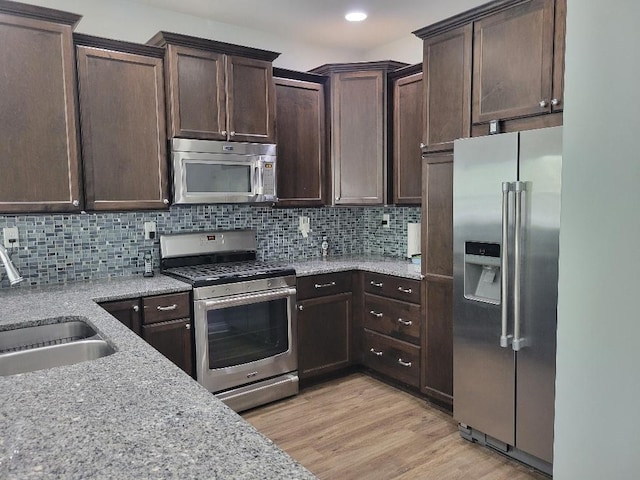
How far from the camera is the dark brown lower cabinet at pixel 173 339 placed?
273 centimetres

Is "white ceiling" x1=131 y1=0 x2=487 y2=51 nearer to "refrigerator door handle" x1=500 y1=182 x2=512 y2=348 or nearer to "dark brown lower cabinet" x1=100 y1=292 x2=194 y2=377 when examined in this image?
"refrigerator door handle" x1=500 y1=182 x2=512 y2=348

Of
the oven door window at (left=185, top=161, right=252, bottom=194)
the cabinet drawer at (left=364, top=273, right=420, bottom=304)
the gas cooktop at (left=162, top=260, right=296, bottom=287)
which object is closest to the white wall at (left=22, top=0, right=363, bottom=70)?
the oven door window at (left=185, top=161, right=252, bottom=194)

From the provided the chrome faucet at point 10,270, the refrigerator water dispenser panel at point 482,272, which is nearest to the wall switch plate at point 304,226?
the refrigerator water dispenser panel at point 482,272

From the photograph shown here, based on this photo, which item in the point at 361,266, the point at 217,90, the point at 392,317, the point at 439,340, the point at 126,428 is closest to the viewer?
the point at 126,428

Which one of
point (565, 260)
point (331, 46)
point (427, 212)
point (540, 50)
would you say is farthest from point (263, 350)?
point (331, 46)

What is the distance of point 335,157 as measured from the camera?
3.76 m

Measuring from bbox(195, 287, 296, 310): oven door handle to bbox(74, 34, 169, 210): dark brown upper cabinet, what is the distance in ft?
2.27

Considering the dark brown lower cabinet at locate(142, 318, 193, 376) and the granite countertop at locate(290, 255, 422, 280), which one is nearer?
the dark brown lower cabinet at locate(142, 318, 193, 376)

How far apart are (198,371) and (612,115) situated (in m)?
2.52

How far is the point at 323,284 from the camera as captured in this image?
11.4ft

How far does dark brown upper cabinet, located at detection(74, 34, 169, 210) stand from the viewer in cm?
272

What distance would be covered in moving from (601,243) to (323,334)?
7.82ft

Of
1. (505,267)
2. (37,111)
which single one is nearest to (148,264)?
(37,111)

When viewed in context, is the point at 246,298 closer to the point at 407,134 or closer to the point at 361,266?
the point at 361,266
